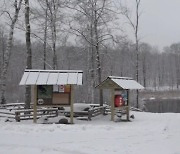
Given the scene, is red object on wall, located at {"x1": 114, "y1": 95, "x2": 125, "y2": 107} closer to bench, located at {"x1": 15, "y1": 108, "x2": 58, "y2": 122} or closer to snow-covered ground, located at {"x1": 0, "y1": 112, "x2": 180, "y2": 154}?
bench, located at {"x1": 15, "y1": 108, "x2": 58, "y2": 122}

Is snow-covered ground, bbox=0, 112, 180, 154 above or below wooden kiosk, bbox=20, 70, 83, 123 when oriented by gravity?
below

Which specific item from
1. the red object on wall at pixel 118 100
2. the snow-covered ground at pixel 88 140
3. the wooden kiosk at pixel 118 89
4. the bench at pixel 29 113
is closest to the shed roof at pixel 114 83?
the wooden kiosk at pixel 118 89

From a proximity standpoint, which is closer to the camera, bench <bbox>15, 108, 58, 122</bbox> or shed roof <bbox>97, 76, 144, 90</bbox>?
bench <bbox>15, 108, 58, 122</bbox>

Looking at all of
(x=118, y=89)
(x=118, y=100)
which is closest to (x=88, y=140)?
(x=118, y=100)

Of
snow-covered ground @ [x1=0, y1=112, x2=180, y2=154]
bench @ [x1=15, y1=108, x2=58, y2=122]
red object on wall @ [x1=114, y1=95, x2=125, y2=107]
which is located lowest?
snow-covered ground @ [x1=0, y1=112, x2=180, y2=154]

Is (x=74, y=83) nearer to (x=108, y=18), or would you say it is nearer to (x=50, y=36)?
(x=108, y=18)

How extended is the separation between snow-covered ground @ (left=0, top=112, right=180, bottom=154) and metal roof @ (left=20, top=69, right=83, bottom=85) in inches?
126

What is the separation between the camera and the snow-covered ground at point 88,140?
1041 centimetres

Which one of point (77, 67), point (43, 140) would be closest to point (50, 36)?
point (43, 140)

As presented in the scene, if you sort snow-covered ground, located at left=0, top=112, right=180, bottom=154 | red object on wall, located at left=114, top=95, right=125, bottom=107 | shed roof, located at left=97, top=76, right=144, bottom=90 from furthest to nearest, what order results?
red object on wall, located at left=114, top=95, right=125, bottom=107
shed roof, located at left=97, top=76, right=144, bottom=90
snow-covered ground, located at left=0, top=112, right=180, bottom=154

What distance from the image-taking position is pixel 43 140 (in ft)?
39.2

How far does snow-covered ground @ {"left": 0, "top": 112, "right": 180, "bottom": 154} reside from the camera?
34.2 feet

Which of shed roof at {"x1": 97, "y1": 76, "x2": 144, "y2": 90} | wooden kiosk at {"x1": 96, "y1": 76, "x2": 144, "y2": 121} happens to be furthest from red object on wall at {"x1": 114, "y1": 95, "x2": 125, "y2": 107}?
shed roof at {"x1": 97, "y1": 76, "x2": 144, "y2": 90}

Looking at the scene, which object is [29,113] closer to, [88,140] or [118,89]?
[118,89]
